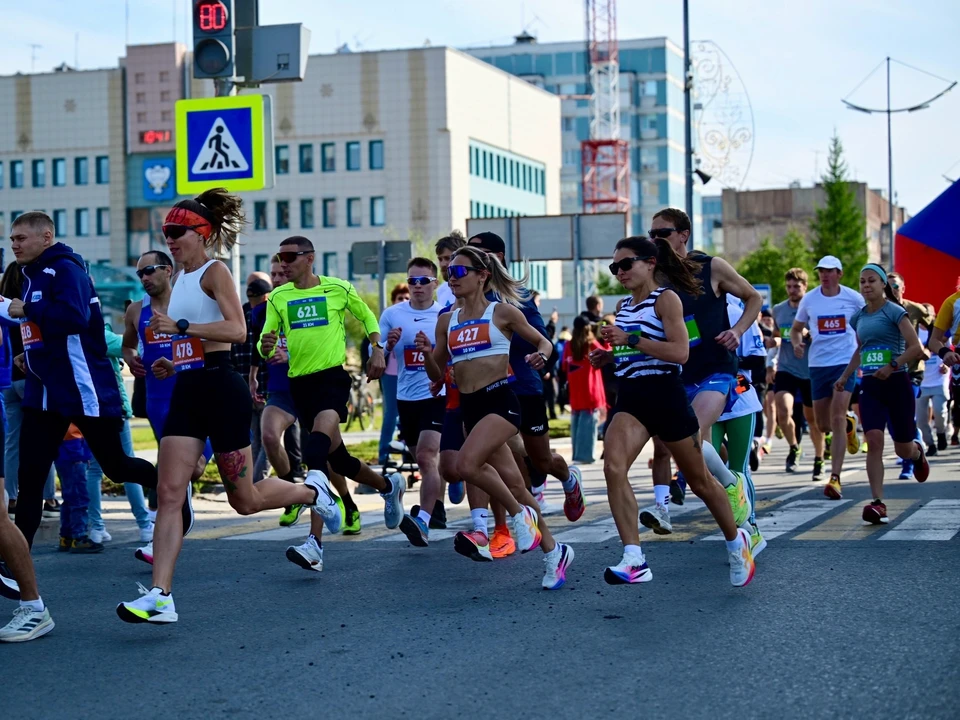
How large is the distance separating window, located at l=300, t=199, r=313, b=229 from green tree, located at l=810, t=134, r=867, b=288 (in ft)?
98.4

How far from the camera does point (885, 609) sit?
23.0 feet

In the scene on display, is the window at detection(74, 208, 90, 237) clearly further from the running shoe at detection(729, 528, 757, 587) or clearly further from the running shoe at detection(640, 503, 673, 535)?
the running shoe at detection(729, 528, 757, 587)

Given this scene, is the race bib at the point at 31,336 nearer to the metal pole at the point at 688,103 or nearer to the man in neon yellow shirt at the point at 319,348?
the man in neon yellow shirt at the point at 319,348

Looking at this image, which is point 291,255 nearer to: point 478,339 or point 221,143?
point 478,339

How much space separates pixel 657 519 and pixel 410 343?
2.54m

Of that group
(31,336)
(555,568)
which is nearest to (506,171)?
(31,336)

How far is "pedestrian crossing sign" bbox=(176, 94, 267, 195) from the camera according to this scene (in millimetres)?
14617

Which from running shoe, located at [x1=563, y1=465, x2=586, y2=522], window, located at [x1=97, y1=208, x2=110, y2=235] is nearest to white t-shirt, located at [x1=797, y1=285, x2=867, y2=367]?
running shoe, located at [x1=563, y1=465, x2=586, y2=522]

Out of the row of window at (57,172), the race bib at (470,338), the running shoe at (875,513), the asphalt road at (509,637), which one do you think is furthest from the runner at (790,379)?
the row of window at (57,172)

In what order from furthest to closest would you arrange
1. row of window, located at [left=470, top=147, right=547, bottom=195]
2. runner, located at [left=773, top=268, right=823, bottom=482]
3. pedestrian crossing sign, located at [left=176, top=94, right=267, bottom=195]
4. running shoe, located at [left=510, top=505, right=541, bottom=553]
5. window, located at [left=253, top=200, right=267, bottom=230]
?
window, located at [left=253, top=200, right=267, bottom=230] < row of window, located at [left=470, top=147, right=547, bottom=195] < runner, located at [left=773, top=268, right=823, bottom=482] < pedestrian crossing sign, located at [left=176, top=94, right=267, bottom=195] < running shoe, located at [left=510, top=505, right=541, bottom=553]

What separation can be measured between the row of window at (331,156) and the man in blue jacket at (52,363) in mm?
83493

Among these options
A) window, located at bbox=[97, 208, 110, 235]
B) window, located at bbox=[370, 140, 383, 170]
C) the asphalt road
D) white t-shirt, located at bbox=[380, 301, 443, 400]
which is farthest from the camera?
window, located at bbox=[97, 208, 110, 235]

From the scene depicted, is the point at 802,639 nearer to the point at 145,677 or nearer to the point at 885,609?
the point at 885,609

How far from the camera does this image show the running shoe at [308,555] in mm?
8602
